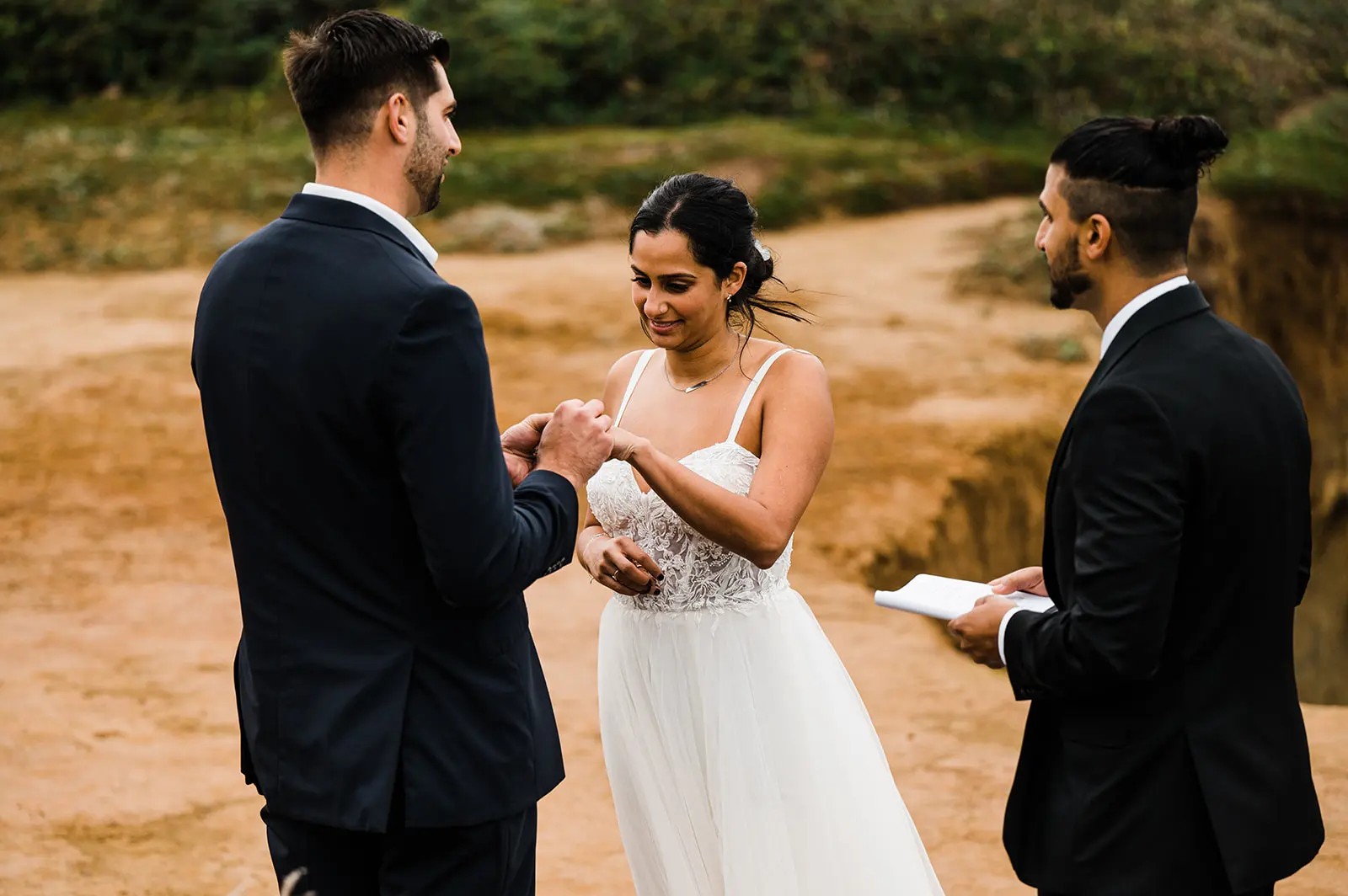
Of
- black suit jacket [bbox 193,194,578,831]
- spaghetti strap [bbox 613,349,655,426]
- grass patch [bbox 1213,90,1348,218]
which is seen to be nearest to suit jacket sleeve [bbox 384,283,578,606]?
black suit jacket [bbox 193,194,578,831]

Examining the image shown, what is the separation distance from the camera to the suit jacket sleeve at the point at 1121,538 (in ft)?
7.11

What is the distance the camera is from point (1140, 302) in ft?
7.61

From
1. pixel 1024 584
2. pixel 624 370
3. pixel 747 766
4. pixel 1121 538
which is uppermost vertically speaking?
pixel 1121 538

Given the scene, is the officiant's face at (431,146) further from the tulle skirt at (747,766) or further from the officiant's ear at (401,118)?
the tulle skirt at (747,766)

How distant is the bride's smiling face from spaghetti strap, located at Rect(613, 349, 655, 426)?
26 cm

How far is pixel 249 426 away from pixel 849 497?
658 cm

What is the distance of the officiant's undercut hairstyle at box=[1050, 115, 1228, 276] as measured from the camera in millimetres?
2303

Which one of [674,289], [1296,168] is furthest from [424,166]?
[1296,168]

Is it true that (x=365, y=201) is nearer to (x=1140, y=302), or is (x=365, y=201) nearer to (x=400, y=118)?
(x=400, y=118)

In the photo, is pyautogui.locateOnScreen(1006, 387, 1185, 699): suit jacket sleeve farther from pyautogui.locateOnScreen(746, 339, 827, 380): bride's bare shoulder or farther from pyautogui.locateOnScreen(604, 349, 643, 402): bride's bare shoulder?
pyautogui.locateOnScreen(604, 349, 643, 402): bride's bare shoulder

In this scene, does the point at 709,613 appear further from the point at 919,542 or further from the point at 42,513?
the point at 42,513

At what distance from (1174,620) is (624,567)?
52.6 inches

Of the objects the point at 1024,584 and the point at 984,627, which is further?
the point at 1024,584

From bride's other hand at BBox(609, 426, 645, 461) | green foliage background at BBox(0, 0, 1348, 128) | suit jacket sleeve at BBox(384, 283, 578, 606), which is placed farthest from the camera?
green foliage background at BBox(0, 0, 1348, 128)
